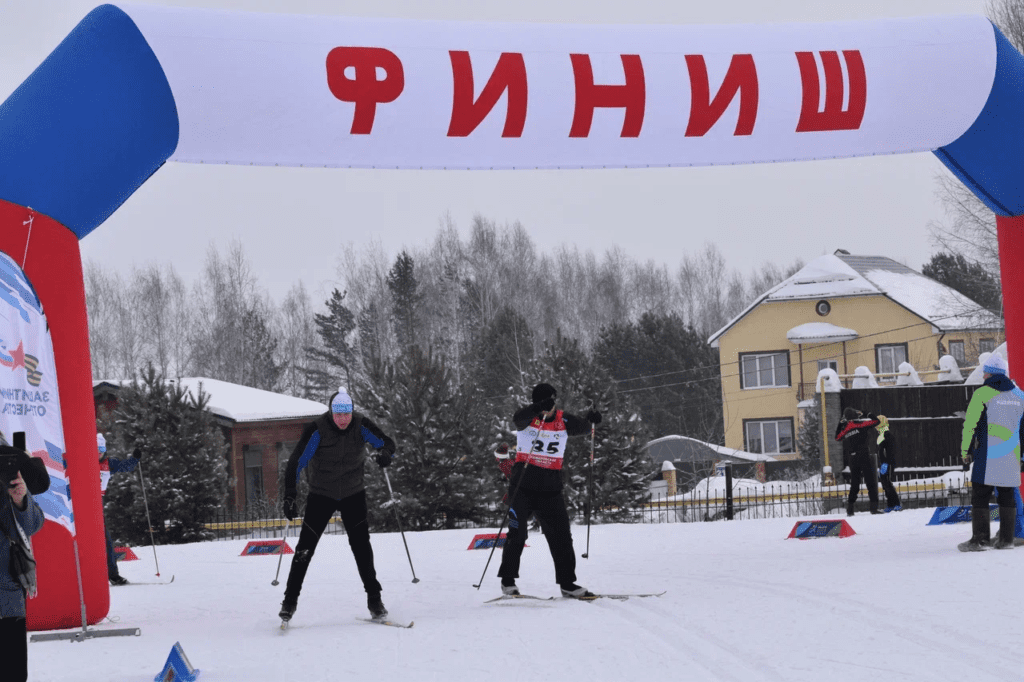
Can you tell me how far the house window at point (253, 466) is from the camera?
3259cm

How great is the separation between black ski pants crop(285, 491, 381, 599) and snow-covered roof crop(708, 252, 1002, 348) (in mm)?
37188

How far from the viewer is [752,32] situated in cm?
1012

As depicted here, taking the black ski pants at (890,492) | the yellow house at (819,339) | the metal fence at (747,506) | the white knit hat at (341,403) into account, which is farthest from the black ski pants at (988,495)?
the yellow house at (819,339)

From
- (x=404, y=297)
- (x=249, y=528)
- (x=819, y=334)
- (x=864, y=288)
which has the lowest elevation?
(x=249, y=528)

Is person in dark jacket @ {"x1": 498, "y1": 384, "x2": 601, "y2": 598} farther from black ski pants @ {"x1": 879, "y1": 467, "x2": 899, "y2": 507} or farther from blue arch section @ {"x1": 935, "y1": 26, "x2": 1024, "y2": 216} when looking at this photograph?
black ski pants @ {"x1": 879, "y1": 467, "x2": 899, "y2": 507}

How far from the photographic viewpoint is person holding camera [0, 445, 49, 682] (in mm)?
5031

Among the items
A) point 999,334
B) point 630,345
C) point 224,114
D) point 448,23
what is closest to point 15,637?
point 224,114

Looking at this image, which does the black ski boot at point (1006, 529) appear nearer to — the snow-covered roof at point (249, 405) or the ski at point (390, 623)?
the ski at point (390, 623)

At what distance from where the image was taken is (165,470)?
19.5m

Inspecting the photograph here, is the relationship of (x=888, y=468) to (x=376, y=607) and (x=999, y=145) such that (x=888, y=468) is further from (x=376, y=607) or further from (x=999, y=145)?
(x=376, y=607)

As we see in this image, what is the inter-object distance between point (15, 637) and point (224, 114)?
193 inches

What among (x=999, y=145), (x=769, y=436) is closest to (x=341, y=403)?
(x=999, y=145)

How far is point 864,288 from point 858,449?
29.4 m

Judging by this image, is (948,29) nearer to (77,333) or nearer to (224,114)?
(224,114)
